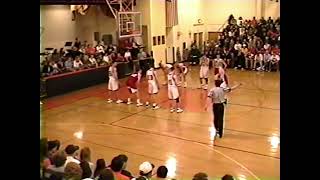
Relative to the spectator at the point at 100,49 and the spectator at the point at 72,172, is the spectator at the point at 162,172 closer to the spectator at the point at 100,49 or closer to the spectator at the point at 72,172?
the spectator at the point at 72,172

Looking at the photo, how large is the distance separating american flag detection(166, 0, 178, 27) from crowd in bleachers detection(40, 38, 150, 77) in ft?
9.60

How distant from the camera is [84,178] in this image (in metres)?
4.18

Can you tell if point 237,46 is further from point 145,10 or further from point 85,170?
point 85,170

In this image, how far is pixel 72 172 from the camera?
3707 millimetres

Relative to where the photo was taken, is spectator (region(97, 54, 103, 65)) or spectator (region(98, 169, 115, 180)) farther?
spectator (region(97, 54, 103, 65))

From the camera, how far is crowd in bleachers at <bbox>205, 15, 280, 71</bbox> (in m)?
19.8

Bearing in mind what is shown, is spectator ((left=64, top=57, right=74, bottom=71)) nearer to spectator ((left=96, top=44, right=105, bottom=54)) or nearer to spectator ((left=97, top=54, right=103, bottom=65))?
spectator ((left=97, top=54, right=103, bottom=65))

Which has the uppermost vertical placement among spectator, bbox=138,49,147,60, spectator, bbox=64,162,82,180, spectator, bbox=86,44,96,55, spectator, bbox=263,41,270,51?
spectator, bbox=263,41,270,51

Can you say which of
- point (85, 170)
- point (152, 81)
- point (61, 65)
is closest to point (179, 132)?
point (152, 81)

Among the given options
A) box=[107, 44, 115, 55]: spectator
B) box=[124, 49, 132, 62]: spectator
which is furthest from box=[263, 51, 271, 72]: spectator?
box=[107, 44, 115, 55]: spectator

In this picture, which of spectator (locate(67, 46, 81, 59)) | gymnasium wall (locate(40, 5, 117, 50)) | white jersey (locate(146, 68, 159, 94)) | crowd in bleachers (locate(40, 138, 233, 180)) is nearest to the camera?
crowd in bleachers (locate(40, 138, 233, 180))
